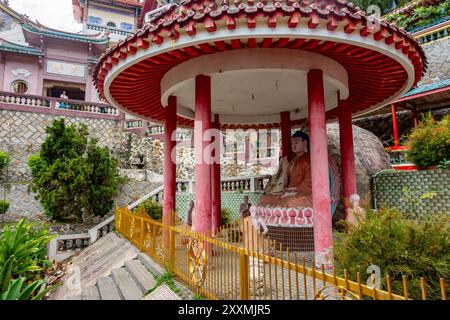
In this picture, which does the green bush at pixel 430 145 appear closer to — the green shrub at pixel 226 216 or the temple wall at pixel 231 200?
the temple wall at pixel 231 200

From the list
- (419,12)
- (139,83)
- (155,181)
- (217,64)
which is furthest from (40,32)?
(419,12)

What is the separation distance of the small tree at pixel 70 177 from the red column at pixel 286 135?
27.0ft

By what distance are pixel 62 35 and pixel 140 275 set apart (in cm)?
2256

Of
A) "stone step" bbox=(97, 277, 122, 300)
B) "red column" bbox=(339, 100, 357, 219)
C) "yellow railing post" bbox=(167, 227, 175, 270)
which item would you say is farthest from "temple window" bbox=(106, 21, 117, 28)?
"yellow railing post" bbox=(167, 227, 175, 270)

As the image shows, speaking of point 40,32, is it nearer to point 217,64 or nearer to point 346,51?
point 217,64

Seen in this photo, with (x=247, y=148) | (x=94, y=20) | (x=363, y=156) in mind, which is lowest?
(x=363, y=156)

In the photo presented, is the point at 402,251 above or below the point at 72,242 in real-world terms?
above

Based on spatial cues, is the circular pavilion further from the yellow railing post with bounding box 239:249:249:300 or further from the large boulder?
the yellow railing post with bounding box 239:249:249:300

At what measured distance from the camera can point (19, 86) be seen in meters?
23.0

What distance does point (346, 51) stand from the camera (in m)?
5.11

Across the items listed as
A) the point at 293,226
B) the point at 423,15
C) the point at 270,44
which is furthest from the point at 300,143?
the point at 423,15

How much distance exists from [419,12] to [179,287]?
21.7m

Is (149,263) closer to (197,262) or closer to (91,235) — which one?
(197,262)

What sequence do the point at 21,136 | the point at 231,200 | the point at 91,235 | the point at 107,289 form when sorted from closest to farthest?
the point at 107,289 → the point at 231,200 → the point at 91,235 → the point at 21,136
